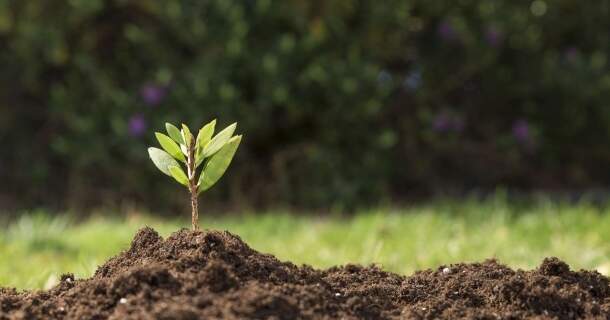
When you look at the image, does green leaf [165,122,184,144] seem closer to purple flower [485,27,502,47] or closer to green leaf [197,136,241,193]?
green leaf [197,136,241,193]

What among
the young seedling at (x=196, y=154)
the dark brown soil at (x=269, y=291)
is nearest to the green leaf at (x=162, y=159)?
the young seedling at (x=196, y=154)

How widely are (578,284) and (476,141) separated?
4.75 meters

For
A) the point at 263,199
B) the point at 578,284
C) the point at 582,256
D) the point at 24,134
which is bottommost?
the point at 578,284

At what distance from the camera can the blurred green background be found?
5.70m

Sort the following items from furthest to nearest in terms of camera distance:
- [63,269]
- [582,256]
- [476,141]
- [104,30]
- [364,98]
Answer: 1. [476,141]
2. [104,30]
3. [364,98]
4. [582,256]
5. [63,269]

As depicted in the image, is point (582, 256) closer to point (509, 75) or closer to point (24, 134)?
point (509, 75)

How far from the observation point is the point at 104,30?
20.6ft

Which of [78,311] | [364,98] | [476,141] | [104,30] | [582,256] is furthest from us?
[476,141]

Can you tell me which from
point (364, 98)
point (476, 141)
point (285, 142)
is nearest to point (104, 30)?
point (285, 142)

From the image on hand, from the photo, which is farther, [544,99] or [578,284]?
[544,99]

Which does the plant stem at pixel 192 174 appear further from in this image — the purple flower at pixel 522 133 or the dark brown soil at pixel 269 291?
the purple flower at pixel 522 133

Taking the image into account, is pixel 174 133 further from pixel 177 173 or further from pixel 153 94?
pixel 153 94

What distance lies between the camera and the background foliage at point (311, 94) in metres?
5.75

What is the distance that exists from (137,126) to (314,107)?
3.83 ft
